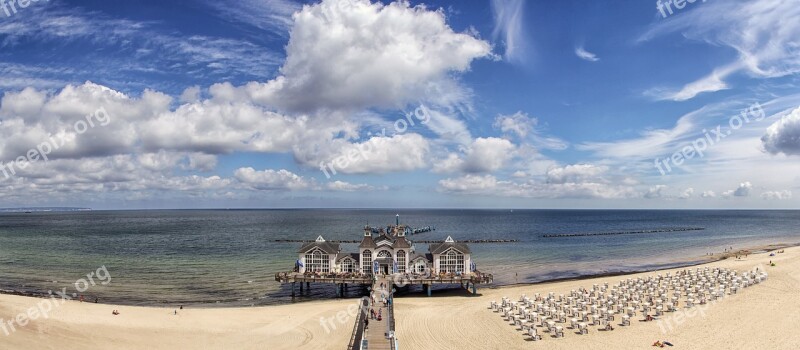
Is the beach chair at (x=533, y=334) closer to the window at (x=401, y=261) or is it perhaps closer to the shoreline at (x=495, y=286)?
the shoreline at (x=495, y=286)

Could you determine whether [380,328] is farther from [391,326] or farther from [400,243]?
[400,243]

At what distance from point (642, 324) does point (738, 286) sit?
15.7m

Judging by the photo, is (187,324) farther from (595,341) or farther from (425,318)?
(595,341)

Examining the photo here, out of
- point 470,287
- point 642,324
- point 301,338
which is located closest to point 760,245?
point 470,287

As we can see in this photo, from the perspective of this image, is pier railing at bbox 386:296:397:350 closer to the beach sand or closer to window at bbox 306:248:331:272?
the beach sand

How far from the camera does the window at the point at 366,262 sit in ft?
156

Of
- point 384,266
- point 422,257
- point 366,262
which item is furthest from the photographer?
point 422,257

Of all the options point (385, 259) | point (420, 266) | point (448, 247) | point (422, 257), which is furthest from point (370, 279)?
point (448, 247)

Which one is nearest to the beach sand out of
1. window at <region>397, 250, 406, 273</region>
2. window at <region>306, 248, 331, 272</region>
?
window at <region>397, 250, 406, 273</region>

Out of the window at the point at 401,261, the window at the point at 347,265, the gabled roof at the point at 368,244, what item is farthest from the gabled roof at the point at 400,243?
the window at the point at 347,265

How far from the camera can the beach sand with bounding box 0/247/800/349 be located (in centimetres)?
2769

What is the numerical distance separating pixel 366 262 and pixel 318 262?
4.85m

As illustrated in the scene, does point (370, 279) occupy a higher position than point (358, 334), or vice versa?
point (370, 279)

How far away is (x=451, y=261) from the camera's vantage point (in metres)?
48.0
